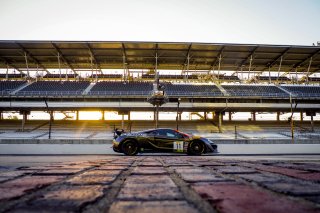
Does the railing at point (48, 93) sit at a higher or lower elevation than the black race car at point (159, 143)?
→ higher

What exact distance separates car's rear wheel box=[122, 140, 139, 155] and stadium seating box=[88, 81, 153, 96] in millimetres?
19879

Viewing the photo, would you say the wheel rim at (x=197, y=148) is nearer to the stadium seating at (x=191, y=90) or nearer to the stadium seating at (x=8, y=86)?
the stadium seating at (x=191, y=90)

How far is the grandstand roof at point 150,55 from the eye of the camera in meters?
28.5

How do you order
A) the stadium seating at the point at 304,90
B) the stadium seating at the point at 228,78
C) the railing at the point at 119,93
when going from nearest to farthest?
the railing at the point at 119,93 < the stadium seating at the point at 304,90 < the stadium seating at the point at 228,78

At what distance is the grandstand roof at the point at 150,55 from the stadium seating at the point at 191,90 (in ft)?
12.0

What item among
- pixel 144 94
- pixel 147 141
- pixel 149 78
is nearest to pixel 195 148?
pixel 147 141

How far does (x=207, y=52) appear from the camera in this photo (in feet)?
99.3

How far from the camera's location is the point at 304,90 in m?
32.3

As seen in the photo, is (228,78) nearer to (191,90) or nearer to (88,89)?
(191,90)

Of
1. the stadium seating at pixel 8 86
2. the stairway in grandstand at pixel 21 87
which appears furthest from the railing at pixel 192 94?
the stadium seating at pixel 8 86

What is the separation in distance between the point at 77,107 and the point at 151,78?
10.9 meters

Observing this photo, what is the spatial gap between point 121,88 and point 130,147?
72.9ft

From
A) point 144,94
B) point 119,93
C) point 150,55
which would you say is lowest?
point 144,94

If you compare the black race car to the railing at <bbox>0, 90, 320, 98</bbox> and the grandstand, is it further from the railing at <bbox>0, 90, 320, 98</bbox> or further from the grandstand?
the railing at <bbox>0, 90, 320, 98</bbox>
